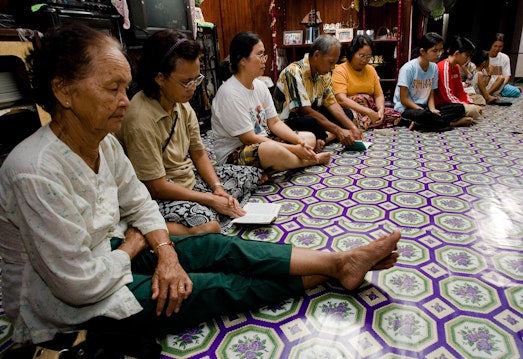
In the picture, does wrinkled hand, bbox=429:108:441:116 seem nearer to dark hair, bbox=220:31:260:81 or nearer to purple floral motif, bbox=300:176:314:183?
purple floral motif, bbox=300:176:314:183

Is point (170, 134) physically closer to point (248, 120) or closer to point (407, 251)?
point (248, 120)

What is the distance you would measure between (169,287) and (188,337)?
0.21m

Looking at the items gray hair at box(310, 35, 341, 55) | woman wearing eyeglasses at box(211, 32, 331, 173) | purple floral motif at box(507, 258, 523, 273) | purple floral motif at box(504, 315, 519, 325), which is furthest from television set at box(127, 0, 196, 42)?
purple floral motif at box(504, 315, 519, 325)

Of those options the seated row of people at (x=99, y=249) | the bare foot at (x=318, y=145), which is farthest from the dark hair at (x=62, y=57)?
the bare foot at (x=318, y=145)

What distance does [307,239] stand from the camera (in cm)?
168

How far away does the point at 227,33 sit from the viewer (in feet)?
18.5

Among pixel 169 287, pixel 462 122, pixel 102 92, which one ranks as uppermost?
pixel 102 92

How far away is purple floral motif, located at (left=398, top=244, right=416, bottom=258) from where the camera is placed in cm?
151

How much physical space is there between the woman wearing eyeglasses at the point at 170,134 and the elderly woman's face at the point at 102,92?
1.58ft

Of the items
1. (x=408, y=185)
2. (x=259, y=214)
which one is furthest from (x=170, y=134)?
(x=408, y=185)

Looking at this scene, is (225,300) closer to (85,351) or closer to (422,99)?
(85,351)

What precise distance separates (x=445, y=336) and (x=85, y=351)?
1.03m

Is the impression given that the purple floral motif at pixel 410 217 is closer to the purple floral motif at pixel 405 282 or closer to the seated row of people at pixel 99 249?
the purple floral motif at pixel 405 282

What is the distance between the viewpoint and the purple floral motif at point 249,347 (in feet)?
3.46
